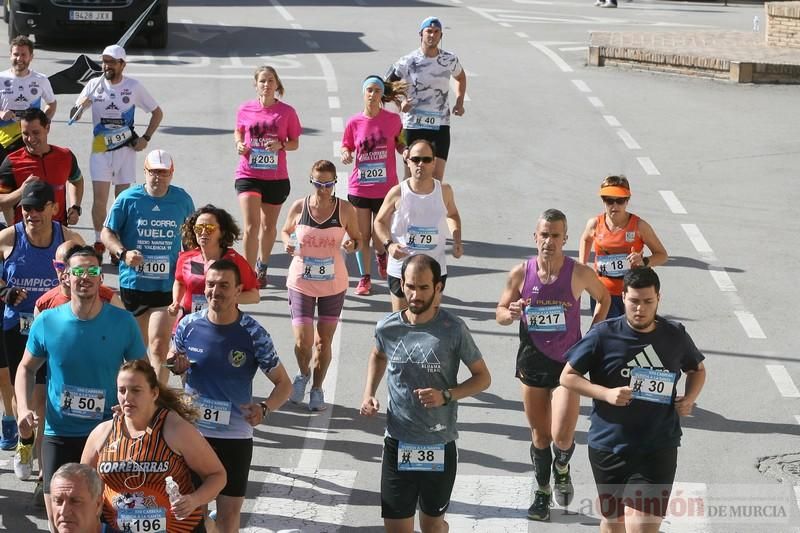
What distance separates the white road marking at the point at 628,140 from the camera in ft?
64.7

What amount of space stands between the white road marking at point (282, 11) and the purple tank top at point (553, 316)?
76.2 feet

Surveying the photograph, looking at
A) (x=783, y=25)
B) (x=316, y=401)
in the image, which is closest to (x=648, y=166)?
(x=316, y=401)

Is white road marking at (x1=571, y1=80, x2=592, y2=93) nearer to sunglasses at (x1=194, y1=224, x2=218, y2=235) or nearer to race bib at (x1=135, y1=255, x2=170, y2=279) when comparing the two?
race bib at (x1=135, y1=255, x2=170, y2=279)

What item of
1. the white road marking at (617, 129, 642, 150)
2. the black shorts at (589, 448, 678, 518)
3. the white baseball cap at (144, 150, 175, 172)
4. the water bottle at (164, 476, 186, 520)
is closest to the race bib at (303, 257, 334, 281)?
the white baseball cap at (144, 150, 175, 172)

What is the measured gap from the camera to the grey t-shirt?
7.84 meters

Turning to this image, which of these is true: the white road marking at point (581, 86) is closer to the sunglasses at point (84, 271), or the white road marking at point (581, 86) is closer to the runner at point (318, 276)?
the runner at point (318, 276)

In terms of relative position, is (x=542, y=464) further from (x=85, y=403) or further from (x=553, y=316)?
(x=85, y=403)

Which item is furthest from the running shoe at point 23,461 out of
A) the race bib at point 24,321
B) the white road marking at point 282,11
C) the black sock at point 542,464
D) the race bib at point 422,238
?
the white road marking at point 282,11

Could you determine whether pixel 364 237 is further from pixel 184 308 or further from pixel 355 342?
pixel 184 308

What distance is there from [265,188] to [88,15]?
12.8 meters

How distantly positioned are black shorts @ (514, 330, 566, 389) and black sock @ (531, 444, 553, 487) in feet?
1.35

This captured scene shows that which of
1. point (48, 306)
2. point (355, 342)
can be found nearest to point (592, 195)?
point (355, 342)

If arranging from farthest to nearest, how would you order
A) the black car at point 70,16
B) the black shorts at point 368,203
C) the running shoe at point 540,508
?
the black car at point 70,16 → the black shorts at point 368,203 → the running shoe at point 540,508

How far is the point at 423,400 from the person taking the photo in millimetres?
7754
